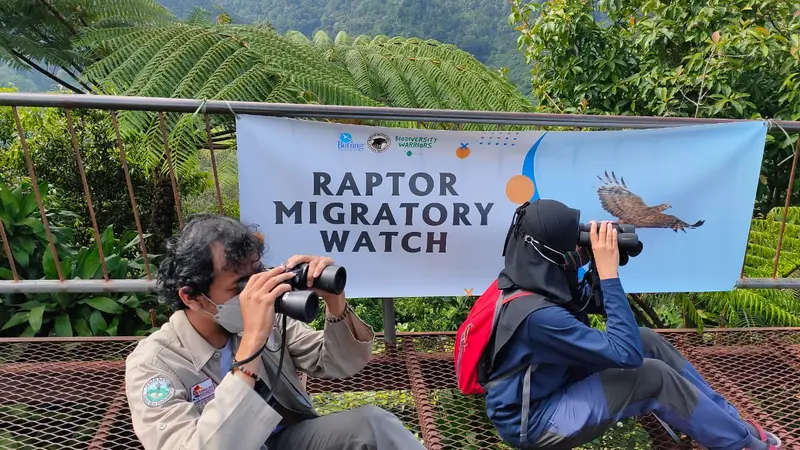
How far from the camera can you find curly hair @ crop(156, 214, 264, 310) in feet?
5.71

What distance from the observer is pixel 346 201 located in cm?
270

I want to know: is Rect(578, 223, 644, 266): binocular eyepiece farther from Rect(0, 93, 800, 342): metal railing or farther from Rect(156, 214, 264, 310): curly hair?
Rect(156, 214, 264, 310): curly hair

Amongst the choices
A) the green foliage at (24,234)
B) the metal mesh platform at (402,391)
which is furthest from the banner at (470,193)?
the green foliage at (24,234)

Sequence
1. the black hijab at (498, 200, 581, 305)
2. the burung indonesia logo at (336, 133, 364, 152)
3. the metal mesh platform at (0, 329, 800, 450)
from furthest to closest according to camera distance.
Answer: the burung indonesia logo at (336, 133, 364, 152)
the metal mesh platform at (0, 329, 800, 450)
the black hijab at (498, 200, 581, 305)

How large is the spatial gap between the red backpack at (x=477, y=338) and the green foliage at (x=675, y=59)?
11.3 feet

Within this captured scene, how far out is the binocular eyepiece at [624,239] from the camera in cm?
228

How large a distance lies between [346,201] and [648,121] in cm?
149

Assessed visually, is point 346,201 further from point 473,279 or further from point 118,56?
point 118,56

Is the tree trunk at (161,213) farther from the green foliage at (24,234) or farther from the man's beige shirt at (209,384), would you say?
the man's beige shirt at (209,384)

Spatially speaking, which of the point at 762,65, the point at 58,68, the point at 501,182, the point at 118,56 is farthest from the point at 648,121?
the point at 58,68

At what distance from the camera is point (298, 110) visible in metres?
2.54

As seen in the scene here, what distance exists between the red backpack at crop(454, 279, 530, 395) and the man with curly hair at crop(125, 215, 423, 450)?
1.51 feet

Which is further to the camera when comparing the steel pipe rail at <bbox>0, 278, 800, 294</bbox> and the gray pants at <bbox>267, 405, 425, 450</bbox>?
the steel pipe rail at <bbox>0, 278, 800, 294</bbox>

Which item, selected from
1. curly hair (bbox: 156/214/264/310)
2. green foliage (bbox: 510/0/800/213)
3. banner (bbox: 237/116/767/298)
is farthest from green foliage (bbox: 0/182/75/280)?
green foliage (bbox: 510/0/800/213)
